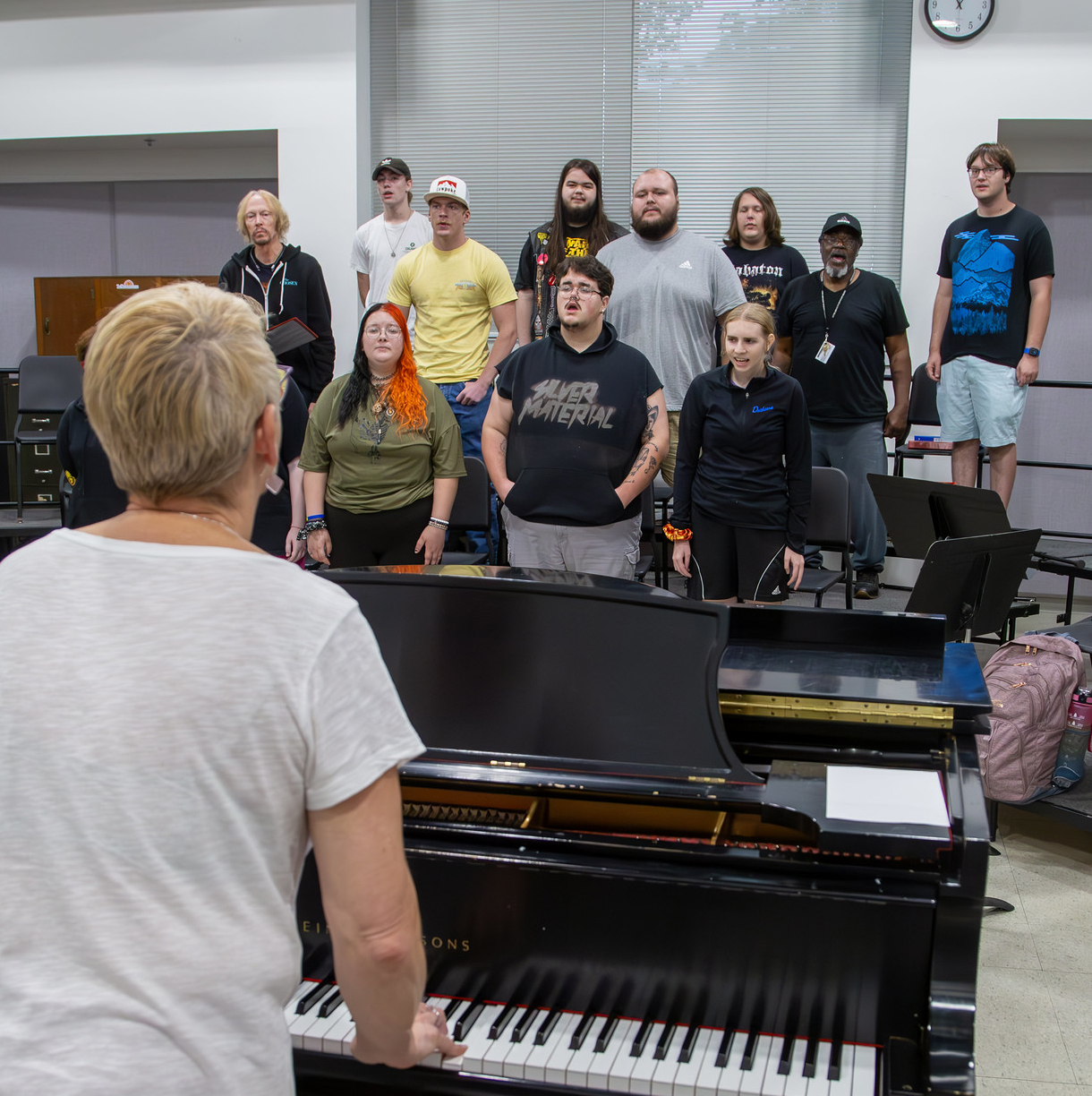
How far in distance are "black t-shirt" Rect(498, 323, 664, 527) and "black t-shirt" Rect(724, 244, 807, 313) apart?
204 centimetres

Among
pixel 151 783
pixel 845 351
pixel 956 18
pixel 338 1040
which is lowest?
pixel 338 1040

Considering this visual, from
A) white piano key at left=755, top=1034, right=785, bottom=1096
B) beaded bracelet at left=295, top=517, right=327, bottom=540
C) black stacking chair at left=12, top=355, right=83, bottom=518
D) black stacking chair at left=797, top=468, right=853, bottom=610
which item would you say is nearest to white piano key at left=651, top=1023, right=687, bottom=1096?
white piano key at left=755, top=1034, right=785, bottom=1096

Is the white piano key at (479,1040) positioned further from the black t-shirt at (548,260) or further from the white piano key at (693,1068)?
the black t-shirt at (548,260)

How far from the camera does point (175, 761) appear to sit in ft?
2.96

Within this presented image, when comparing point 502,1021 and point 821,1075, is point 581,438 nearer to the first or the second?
point 502,1021

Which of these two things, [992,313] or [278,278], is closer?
[992,313]

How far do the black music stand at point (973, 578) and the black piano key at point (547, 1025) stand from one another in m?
1.91

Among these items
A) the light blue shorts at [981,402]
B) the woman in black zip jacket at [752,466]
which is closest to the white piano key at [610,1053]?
the woman in black zip jacket at [752,466]

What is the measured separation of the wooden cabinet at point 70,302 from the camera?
7.74 m

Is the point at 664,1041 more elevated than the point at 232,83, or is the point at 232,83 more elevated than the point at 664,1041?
the point at 232,83

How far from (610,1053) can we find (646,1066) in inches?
2.1

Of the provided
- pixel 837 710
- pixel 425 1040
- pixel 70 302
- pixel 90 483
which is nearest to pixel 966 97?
pixel 90 483

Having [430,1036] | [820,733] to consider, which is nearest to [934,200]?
[820,733]

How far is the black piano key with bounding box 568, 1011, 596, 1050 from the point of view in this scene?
144 centimetres
